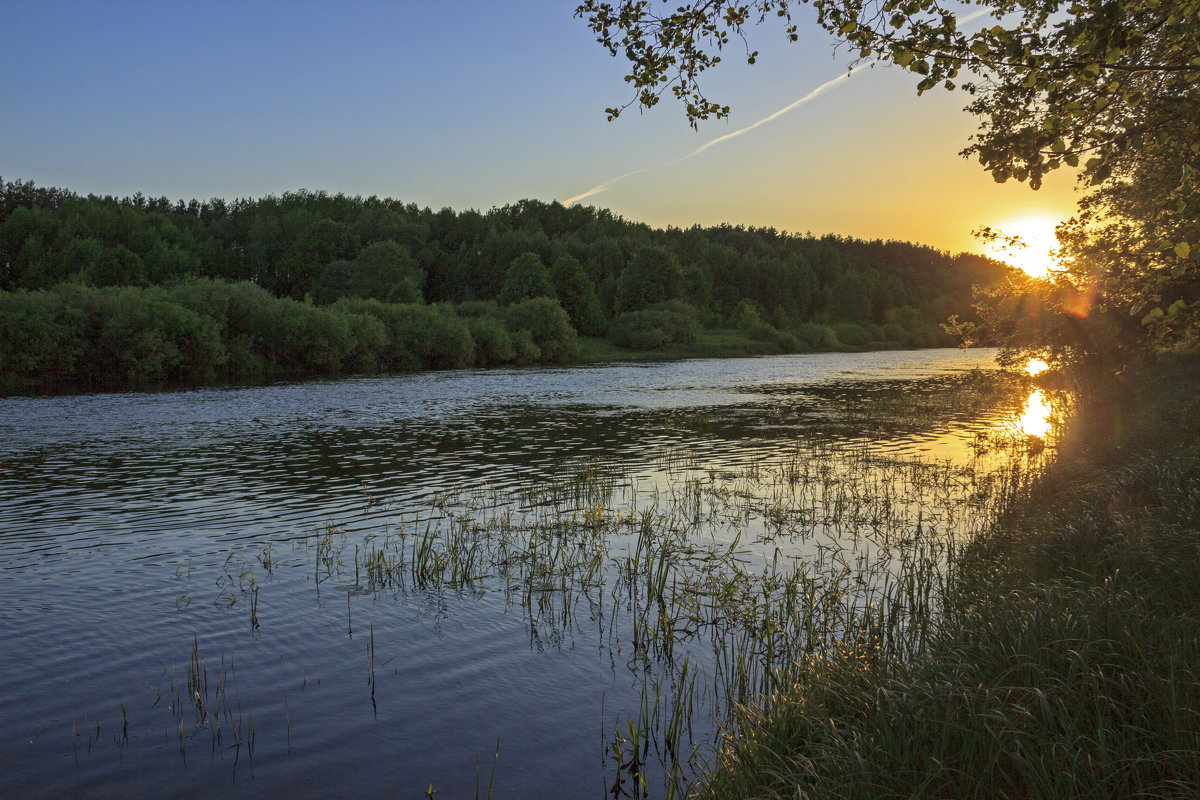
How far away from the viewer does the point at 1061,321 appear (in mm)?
28969

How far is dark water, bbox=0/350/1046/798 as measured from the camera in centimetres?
846

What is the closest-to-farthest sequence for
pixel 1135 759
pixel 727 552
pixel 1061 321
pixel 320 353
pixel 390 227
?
pixel 1135 759 → pixel 727 552 → pixel 1061 321 → pixel 320 353 → pixel 390 227

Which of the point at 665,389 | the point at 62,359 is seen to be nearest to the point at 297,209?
the point at 62,359

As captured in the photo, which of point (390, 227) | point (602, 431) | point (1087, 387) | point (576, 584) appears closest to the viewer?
point (576, 584)

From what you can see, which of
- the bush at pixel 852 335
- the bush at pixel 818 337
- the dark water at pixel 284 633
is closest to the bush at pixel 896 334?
the bush at pixel 852 335

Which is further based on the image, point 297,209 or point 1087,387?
point 297,209

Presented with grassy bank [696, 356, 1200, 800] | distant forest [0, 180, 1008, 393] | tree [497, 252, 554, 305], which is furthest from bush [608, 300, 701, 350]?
grassy bank [696, 356, 1200, 800]

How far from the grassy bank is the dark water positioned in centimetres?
226

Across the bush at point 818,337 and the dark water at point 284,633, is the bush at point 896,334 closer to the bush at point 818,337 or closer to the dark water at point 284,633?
the bush at point 818,337

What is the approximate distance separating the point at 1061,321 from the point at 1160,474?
52.6ft

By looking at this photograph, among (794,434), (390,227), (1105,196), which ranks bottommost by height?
(794,434)

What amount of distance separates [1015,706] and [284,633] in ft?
30.9

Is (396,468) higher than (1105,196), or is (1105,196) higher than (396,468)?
(1105,196)

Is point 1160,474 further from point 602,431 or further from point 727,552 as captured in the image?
point 602,431
